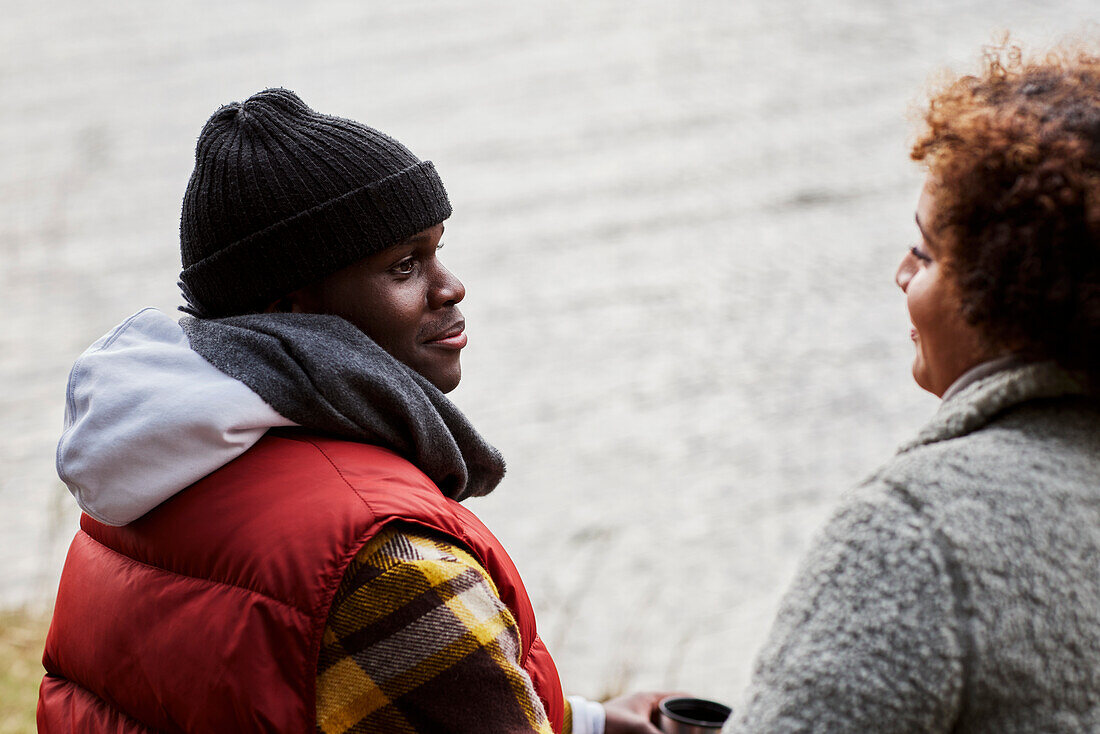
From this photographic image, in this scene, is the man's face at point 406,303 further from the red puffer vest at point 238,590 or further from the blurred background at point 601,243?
the blurred background at point 601,243

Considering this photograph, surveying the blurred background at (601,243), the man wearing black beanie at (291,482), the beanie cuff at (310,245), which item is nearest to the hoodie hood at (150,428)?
the man wearing black beanie at (291,482)

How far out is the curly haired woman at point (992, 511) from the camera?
36.8 inches

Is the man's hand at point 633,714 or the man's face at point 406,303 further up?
the man's face at point 406,303

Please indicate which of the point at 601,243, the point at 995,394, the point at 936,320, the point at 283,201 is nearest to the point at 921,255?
the point at 936,320

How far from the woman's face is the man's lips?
609mm

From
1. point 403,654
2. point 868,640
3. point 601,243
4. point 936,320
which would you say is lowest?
point 601,243

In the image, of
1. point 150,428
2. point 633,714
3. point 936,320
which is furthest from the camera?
point 633,714

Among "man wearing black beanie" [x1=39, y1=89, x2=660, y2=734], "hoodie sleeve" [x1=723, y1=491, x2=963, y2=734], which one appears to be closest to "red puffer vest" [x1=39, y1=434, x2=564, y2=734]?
"man wearing black beanie" [x1=39, y1=89, x2=660, y2=734]

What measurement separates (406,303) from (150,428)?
0.38 metres

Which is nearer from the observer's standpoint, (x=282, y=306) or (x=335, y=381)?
(x=335, y=381)

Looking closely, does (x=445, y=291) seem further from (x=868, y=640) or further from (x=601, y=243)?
(x=601, y=243)

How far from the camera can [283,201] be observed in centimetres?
138

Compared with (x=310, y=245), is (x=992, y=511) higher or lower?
lower

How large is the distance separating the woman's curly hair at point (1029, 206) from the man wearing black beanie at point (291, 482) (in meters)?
0.59
